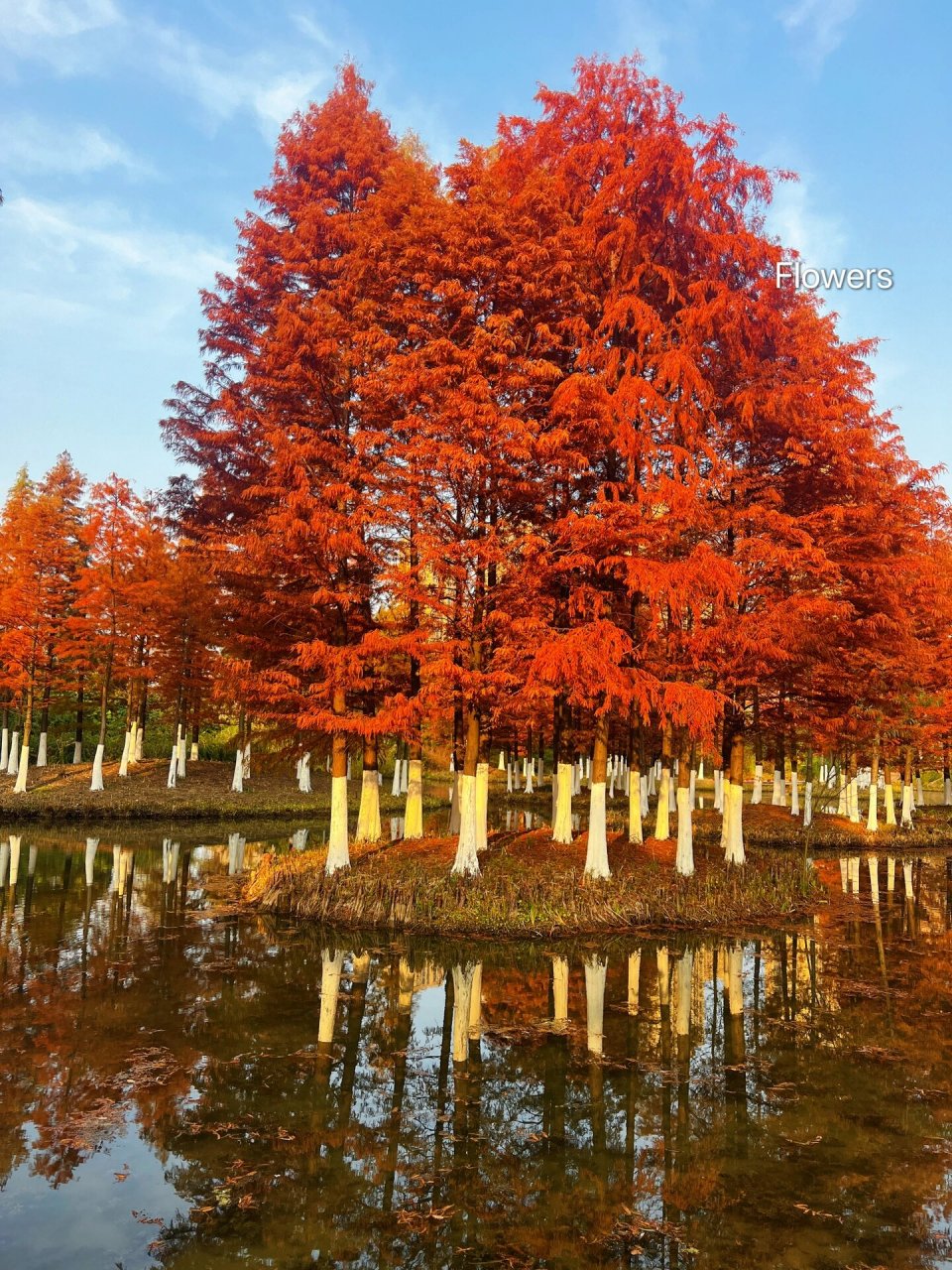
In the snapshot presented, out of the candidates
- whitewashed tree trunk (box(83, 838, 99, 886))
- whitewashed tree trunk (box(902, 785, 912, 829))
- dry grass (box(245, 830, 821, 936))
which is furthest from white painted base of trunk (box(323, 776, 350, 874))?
whitewashed tree trunk (box(902, 785, 912, 829))

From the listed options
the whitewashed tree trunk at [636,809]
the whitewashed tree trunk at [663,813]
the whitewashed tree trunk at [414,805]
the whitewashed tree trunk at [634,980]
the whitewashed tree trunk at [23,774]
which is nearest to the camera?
the whitewashed tree trunk at [634,980]

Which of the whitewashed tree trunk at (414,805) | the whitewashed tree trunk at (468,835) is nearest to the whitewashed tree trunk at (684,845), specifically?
the whitewashed tree trunk at (468,835)

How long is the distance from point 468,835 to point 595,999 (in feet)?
19.2

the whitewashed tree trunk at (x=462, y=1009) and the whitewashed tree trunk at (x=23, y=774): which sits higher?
the whitewashed tree trunk at (x=23, y=774)

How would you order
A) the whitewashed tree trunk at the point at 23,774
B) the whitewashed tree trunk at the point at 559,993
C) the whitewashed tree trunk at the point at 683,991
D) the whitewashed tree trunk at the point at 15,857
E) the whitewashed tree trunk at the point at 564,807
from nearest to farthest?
the whitewashed tree trunk at the point at 559,993 → the whitewashed tree trunk at the point at 683,991 → the whitewashed tree trunk at the point at 15,857 → the whitewashed tree trunk at the point at 564,807 → the whitewashed tree trunk at the point at 23,774

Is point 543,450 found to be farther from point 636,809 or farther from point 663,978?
point 636,809

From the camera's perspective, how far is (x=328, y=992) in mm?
12109

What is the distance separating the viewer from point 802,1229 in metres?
6.27

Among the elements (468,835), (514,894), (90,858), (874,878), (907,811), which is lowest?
(874,878)

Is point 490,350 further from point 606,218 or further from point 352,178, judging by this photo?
point 352,178

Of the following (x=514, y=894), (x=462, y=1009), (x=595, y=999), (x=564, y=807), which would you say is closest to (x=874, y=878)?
(x=564, y=807)

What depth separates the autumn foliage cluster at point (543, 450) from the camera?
17094mm

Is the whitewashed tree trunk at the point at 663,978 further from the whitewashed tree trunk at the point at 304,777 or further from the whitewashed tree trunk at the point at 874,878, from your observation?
the whitewashed tree trunk at the point at 304,777

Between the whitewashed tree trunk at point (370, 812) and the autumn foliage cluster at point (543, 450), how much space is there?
2.84 feet
